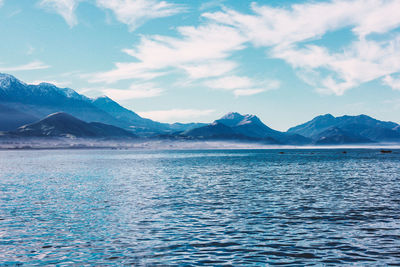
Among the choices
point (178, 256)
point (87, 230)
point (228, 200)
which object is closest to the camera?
point (178, 256)

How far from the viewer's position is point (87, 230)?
25.0 metres

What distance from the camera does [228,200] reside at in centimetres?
3853

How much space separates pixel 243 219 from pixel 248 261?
1016 centimetres

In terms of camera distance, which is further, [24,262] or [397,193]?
[397,193]

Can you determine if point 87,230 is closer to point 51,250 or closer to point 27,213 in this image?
point 51,250

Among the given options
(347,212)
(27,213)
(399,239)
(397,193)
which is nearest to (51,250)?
(27,213)

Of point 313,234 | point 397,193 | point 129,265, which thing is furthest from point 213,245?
point 397,193

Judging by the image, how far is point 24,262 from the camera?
1823 cm

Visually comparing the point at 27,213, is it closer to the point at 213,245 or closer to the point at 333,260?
the point at 213,245

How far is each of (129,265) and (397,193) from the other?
3657 centimetres

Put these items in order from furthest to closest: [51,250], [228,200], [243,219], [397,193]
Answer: [397,193] → [228,200] → [243,219] → [51,250]

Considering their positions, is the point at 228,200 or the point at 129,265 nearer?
the point at 129,265

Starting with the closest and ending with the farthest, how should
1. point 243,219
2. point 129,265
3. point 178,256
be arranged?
point 129,265, point 178,256, point 243,219

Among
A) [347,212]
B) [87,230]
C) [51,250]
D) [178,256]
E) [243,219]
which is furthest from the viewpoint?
[347,212]
